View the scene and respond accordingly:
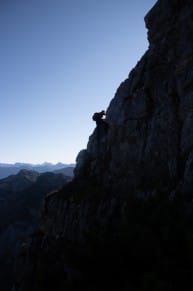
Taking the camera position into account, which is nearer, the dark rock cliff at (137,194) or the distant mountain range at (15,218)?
the dark rock cliff at (137,194)

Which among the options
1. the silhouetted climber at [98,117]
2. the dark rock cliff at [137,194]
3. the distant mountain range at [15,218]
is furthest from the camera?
the distant mountain range at [15,218]

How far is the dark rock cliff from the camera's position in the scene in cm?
2031

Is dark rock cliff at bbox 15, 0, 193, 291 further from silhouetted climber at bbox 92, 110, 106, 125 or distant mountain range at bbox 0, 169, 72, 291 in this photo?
distant mountain range at bbox 0, 169, 72, 291

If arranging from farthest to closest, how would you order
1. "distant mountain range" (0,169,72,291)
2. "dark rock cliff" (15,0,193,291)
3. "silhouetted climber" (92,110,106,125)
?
"distant mountain range" (0,169,72,291), "silhouetted climber" (92,110,106,125), "dark rock cliff" (15,0,193,291)

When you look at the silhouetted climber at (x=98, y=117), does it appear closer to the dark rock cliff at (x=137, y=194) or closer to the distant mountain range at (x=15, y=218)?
the dark rock cliff at (x=137, y=194)

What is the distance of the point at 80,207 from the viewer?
1706 inches

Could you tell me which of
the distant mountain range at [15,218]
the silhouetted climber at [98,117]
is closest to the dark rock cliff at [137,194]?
the silhouetted climber at [98,117]

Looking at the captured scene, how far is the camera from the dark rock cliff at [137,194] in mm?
20312

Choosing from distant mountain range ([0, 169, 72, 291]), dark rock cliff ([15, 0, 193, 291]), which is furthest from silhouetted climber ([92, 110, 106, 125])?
distant mountain range ([0, 169, 72, 291])

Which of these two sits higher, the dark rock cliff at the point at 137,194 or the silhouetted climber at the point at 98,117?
the silhouetted climber at the point at 98,117

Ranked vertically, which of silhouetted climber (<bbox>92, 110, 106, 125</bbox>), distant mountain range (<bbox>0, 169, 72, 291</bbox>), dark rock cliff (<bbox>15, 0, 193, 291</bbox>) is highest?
silhouetted climber (<bbox>92, 110, 106, 125</bbox>)

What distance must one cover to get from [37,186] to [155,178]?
146 metres

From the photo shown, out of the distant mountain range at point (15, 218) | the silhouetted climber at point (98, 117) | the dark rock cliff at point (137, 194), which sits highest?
the silhouetted climber at point (98, 117)

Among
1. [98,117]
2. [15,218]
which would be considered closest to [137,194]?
[98,117]
